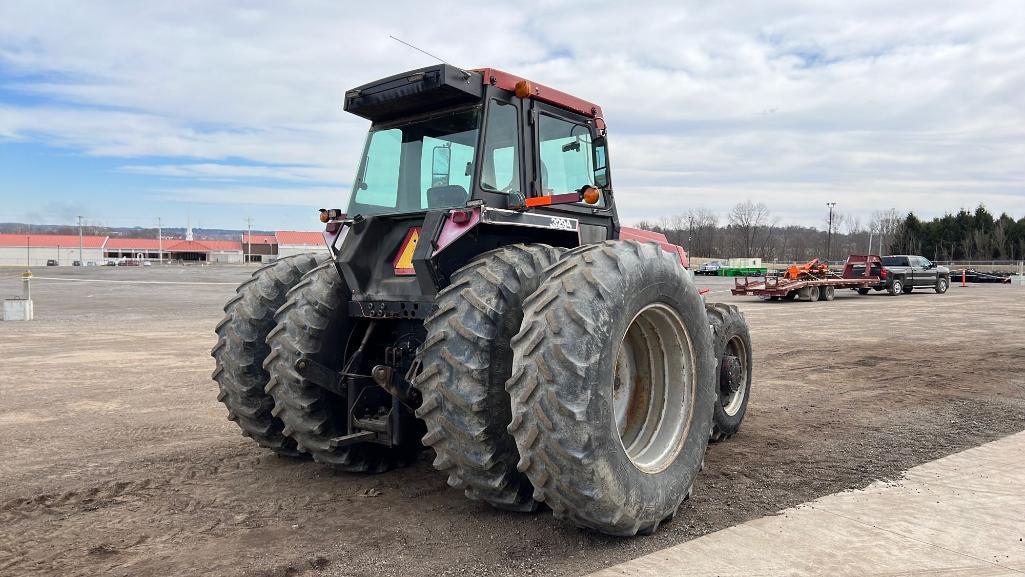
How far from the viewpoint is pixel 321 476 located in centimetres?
536

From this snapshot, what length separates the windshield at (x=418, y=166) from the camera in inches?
196

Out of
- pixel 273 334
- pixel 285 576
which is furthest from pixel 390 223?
pixel 285 576

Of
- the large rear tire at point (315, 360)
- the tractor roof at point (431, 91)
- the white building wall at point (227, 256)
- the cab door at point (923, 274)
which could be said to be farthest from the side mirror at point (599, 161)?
the white building wall at point (227, 256)

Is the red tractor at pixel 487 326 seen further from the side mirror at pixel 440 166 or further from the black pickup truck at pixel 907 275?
the black pickup truck at pixel 907 275

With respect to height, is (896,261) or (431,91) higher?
(431,91)

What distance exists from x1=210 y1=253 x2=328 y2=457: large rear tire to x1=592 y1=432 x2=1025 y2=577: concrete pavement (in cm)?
293

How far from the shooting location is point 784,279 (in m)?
27.9

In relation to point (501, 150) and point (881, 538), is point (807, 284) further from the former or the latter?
point (501, 150)

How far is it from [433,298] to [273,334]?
1.25 metres

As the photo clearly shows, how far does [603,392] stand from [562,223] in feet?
5.09

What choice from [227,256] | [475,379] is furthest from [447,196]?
[227,256]

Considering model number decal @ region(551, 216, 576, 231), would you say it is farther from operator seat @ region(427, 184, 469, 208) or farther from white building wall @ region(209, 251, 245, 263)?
white building wall @ region(209, 251, 245, 263)

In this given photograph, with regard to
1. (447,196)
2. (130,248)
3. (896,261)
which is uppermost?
(130,248)

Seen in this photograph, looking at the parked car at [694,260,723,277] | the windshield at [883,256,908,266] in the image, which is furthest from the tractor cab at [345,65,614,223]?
the parked car at [694,260,723,277]
